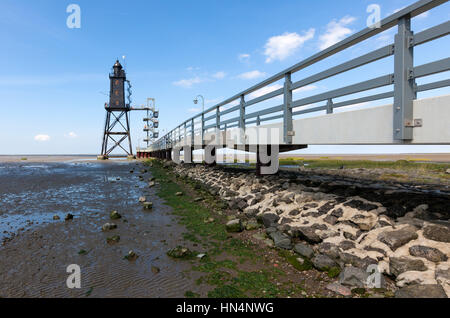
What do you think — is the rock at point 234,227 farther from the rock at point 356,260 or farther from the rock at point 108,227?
the rock at point 108,227

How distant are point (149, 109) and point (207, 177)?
46098mm

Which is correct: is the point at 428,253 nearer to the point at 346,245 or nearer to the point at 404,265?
the point at 404,265

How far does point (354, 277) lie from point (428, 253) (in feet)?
3.53

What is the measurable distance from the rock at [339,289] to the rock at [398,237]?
105 centimetres

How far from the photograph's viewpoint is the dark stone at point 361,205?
5.25 meters

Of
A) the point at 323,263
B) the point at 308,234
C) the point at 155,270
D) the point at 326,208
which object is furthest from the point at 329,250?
the point at 155,270

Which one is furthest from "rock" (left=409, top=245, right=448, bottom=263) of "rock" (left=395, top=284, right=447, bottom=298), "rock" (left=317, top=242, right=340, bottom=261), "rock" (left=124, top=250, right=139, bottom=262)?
"rock" (left=124, top=250, right=139, bottom=262)

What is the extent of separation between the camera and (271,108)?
7738 mm

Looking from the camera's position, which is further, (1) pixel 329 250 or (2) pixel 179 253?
(2) pixel 179 253

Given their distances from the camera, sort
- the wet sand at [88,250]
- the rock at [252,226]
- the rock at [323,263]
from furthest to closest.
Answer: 1. the rock at [252,226]
2. the rock at [323,263]
3. the wet sand at [88,250]

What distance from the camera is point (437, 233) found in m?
3.92
